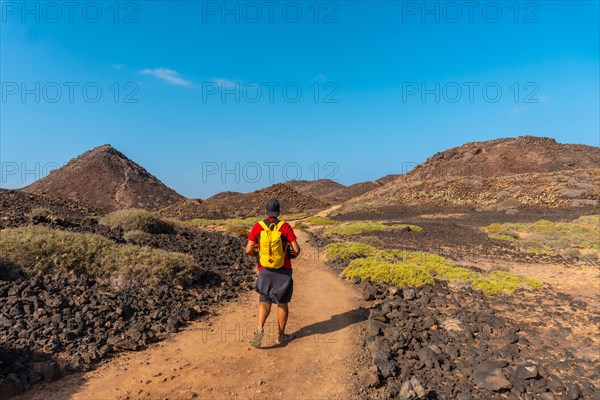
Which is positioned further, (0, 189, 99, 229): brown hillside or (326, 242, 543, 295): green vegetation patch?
(0, 189, 99, 229): brown hillside

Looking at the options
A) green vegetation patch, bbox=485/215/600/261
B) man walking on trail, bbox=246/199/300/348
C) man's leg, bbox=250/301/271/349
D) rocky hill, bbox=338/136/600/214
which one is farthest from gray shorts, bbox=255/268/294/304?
rocky hill, bbox=338/136/600/214

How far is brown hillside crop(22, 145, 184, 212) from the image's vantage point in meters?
49.3

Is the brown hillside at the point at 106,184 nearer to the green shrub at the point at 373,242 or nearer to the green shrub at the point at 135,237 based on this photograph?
the green shrub at the point at 135,237

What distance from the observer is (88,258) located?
32.4 feet

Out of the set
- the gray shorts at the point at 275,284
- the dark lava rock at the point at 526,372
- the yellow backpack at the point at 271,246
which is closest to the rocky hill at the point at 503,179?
the dark lava rock at the point at 526,372

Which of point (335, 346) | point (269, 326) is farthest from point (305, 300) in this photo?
point (335, 346)

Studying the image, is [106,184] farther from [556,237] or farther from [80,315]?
[556,237]

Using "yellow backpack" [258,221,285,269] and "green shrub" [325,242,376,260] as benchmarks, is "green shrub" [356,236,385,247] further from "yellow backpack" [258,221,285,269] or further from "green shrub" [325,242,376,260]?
"yellow backpack" [258,221,285,269]

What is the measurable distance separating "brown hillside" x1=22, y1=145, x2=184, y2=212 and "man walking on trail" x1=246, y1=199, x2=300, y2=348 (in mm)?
45668

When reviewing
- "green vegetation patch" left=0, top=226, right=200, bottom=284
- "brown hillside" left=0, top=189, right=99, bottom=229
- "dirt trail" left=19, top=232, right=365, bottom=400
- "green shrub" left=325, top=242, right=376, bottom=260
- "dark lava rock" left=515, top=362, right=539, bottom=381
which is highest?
"brown hillside" left=0, top=189, right=99, bottom=229

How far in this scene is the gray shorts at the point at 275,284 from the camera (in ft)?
21.4

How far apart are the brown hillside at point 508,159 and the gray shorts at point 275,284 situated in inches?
2090

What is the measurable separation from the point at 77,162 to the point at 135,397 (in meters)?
61.5

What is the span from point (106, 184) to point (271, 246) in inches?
2046
